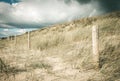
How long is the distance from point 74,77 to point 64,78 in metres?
0.32

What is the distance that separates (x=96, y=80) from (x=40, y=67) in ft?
8.92

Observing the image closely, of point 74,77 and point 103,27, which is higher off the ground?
point 103,27

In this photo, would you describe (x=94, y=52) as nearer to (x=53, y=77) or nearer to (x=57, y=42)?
(x=53, y=77)

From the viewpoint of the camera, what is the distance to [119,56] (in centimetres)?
802

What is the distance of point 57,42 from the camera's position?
57.4 feet

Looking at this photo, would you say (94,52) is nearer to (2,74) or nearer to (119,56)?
(119,56)

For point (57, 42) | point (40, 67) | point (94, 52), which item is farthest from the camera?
point (57, 42)

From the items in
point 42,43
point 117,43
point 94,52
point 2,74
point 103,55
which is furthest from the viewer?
point 42,43

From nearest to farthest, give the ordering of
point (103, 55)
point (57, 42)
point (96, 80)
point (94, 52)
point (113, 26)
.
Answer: point (96, 80) → point (94, 52) → point (103, 55) → point (113, 26) → point (57, 42)

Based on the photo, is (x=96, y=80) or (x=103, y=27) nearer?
(x=96, y=80)

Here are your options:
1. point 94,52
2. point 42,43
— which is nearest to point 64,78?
point 94,52

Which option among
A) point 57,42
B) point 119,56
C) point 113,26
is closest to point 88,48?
point 119,56

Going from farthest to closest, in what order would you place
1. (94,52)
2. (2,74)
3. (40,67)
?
(40,67) → (94,52) → (2,74)

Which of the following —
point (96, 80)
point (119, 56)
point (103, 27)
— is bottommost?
point (96, 80)
